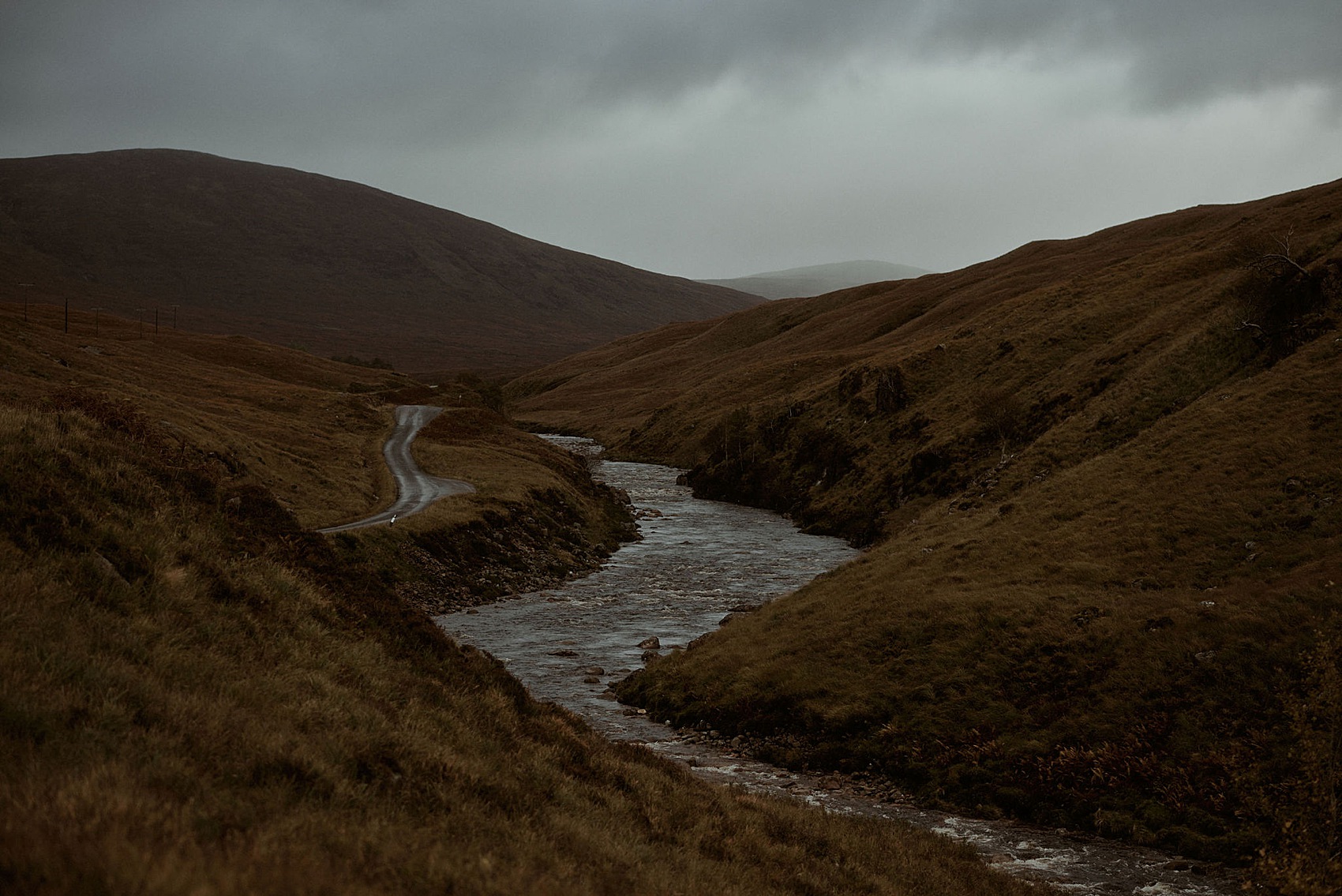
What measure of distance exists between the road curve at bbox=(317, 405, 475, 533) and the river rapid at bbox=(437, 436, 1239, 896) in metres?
9.82

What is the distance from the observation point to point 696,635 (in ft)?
125

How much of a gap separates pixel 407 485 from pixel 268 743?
56.5 m

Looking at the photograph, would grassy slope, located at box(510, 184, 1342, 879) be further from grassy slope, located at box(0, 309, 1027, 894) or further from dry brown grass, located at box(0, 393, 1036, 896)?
dry brown grass, located at box(0, 393, 1036, 896)

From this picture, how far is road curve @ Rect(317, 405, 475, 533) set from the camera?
1966 inches

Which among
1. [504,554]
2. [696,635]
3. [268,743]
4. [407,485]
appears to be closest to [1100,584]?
[696,635]

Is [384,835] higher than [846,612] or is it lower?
higher

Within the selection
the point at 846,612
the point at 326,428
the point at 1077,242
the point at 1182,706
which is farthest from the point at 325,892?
the point at 1077,242

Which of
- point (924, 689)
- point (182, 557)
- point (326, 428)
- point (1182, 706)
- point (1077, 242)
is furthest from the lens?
point (1077, 242)

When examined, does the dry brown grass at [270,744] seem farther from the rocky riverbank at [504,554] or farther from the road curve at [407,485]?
the road curve at [407,485]

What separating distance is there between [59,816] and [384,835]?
2994 mm

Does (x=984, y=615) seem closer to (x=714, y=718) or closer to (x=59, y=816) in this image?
(x=714, y=718)

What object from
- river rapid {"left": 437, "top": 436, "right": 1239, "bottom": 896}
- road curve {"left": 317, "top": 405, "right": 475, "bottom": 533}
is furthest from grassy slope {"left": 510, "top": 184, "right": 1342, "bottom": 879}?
road curve {"left": 317, "top": 405, "right": 475, "bottom": 533}

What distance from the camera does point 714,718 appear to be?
28062 mm

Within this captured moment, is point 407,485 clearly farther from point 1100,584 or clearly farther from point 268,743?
point 268,743
